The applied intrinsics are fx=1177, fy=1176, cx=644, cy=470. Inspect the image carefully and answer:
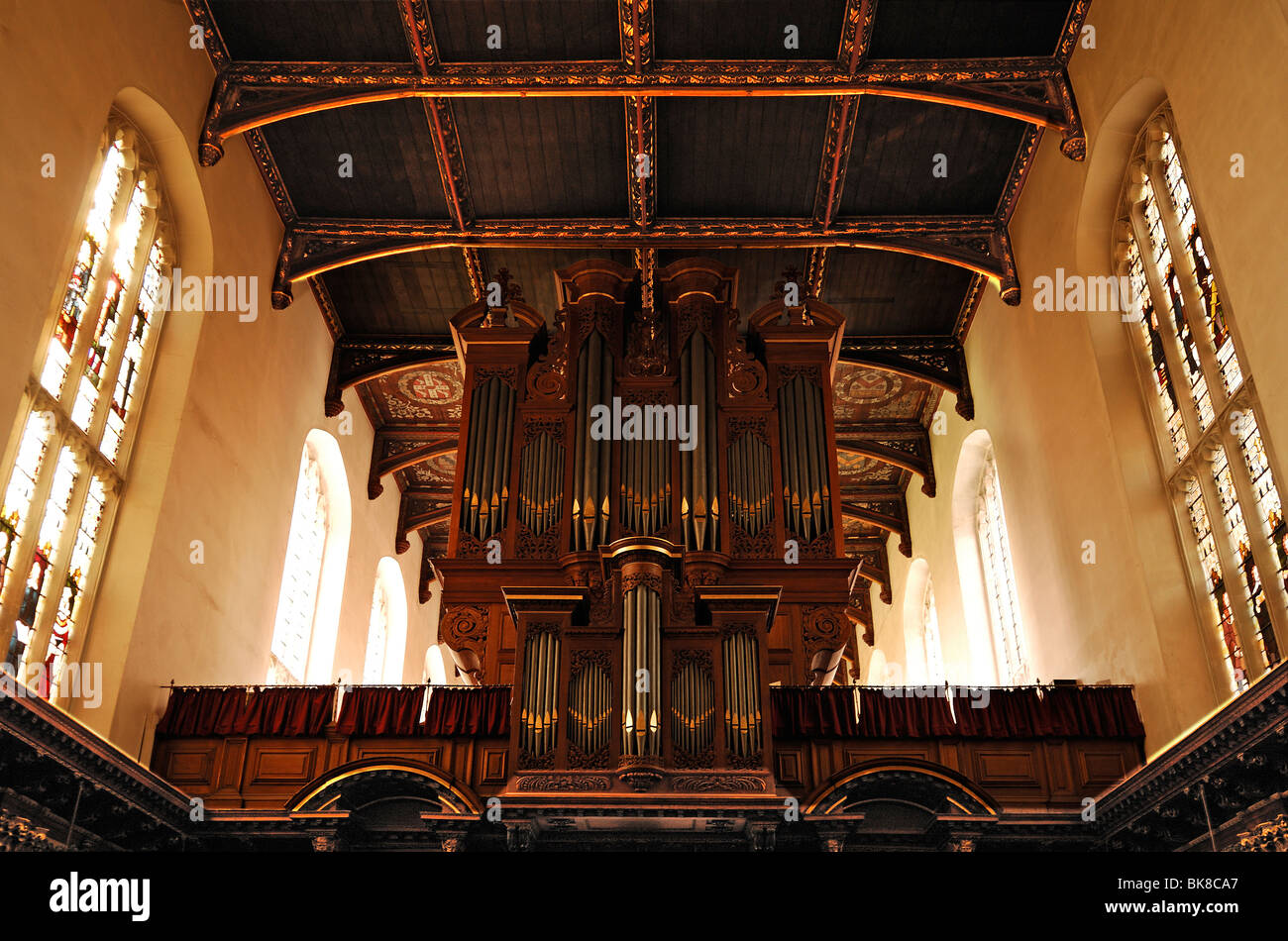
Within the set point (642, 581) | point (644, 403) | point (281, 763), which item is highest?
point (644, 403)

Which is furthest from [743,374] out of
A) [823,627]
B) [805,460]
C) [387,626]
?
[387,626]

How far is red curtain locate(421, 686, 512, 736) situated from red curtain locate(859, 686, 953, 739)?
144 inches

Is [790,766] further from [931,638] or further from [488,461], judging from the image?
[931,638]

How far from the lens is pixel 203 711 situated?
12.2 meters

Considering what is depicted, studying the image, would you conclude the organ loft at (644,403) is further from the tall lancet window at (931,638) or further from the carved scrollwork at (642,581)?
the tall lancet window at (931,638)

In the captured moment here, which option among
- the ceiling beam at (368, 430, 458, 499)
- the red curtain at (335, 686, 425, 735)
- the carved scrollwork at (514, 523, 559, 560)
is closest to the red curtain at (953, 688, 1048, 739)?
the carved scrollwork at (514, 523, 559, 560)

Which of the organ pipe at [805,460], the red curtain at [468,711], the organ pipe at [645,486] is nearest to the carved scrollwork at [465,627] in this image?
the red curtain at [468,711]

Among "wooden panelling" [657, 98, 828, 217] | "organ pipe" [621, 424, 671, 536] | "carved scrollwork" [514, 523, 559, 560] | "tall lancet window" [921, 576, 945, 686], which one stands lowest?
"carved scrollwork" [514, 523, 559, 560]

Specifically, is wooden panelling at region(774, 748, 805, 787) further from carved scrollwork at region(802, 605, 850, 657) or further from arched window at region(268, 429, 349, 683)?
arched window at region(268, 429, 349, 683)

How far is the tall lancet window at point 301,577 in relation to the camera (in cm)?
1686

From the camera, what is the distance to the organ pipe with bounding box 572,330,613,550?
1359 cm

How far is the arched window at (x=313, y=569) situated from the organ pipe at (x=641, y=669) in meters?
7.14

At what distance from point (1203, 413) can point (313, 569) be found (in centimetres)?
1299
